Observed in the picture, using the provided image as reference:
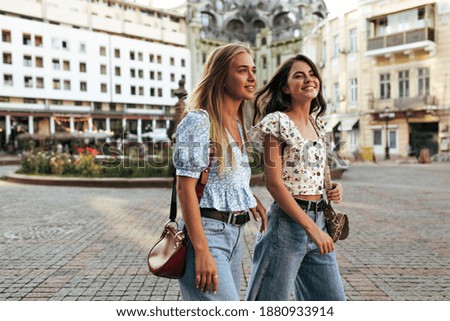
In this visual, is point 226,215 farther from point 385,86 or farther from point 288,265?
point 385,86

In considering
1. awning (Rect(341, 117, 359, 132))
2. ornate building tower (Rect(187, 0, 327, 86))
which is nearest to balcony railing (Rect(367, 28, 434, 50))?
awning (Rect(341, 117, 359, 132))

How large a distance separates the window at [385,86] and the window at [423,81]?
2129mm

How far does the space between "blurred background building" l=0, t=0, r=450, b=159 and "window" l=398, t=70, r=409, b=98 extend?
64 millimetres

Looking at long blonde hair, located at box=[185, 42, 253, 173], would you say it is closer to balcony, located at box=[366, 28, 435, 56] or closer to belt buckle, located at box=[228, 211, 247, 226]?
belt buckle, located at box=[228, 211, 247, 226]

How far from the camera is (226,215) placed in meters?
2.17

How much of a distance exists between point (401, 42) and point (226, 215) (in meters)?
31.0

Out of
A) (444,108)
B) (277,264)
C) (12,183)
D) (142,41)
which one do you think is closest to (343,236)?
(277,264)

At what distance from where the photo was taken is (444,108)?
2844 centimetres

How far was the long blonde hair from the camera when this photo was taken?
7.11ft

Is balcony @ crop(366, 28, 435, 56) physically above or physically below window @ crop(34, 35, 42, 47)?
below

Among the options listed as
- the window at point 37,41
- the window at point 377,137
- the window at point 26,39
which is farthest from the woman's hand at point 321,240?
the window at point 37,41

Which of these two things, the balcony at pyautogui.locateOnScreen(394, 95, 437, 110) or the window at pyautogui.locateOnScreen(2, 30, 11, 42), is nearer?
the balcony at pyautogui.locateOnScreen(394, 95, 437, 110)

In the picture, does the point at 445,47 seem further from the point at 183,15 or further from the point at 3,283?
the point at 183,15

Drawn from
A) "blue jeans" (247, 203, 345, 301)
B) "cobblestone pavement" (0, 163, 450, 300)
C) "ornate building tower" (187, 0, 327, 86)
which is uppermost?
"ornate building tower" (187, 0, 327, 86)
